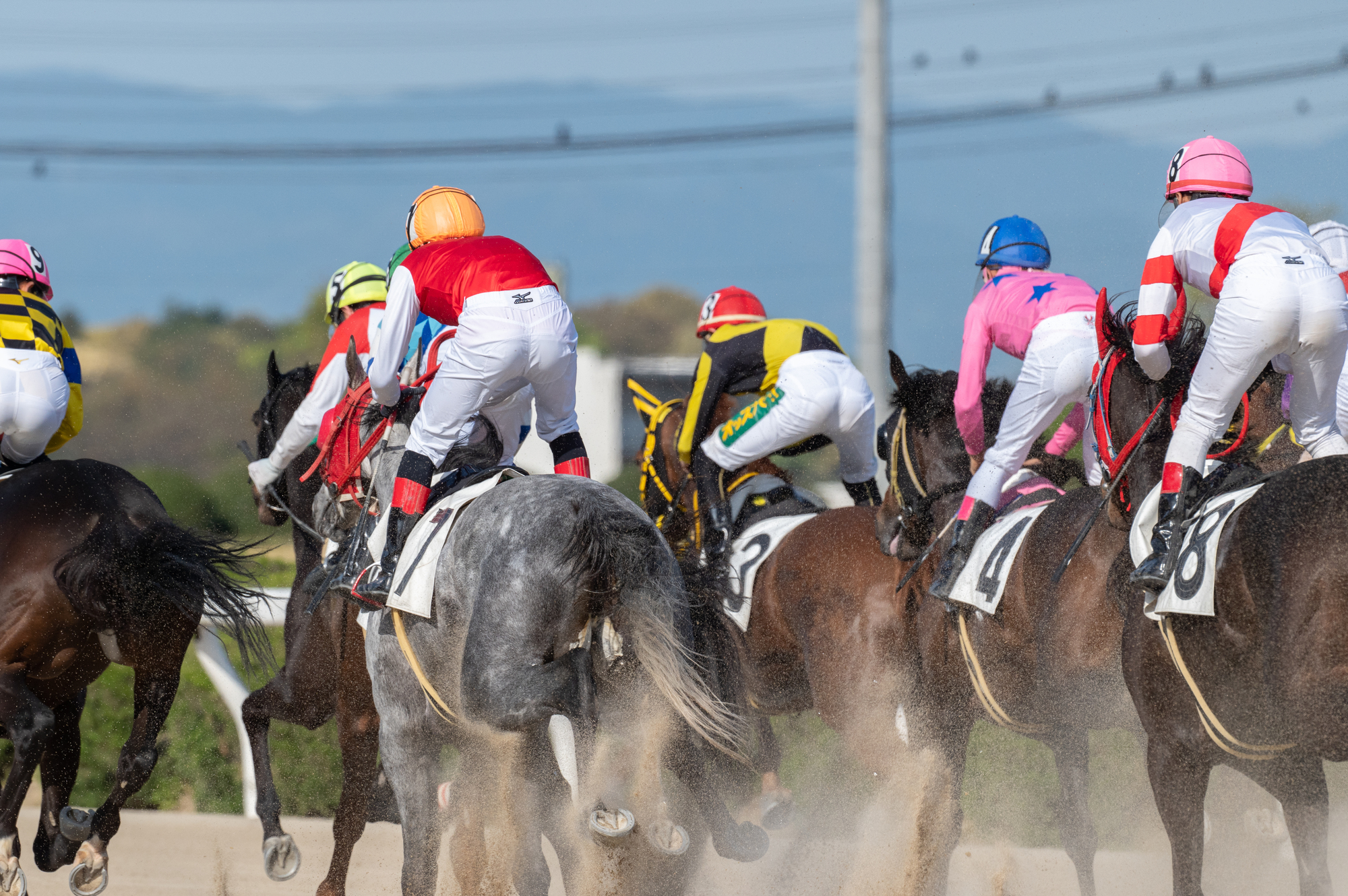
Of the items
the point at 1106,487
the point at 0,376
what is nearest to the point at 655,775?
the point at 1106,487

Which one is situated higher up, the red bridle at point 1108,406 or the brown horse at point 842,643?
the red bridle at point 1108,406

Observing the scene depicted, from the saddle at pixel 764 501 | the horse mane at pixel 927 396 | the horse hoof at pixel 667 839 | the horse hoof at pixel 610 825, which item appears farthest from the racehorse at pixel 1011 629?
the horse hoof at pixel 610 825

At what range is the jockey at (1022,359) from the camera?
15.0 ft

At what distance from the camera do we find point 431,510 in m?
3.93

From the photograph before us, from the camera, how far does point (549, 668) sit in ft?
11.5

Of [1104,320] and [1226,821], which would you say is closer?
[1104,320]

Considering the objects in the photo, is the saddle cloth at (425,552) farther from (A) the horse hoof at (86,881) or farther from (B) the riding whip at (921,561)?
(A) the horse hoof at (86,881)

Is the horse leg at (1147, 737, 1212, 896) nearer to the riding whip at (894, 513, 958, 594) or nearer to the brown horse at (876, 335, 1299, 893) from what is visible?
the brown horse at (876, 335, 1299, 893)

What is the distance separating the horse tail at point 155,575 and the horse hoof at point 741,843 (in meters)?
1.83

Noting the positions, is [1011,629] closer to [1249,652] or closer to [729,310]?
[1249,652]

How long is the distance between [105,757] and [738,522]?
358 cm

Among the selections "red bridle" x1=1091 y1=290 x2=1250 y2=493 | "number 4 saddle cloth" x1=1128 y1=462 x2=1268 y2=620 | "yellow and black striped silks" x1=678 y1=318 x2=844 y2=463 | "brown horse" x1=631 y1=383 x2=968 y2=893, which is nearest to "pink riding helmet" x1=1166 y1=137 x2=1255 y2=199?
"red bridle" x1=1091 y1=290 x2=1250 y2=493

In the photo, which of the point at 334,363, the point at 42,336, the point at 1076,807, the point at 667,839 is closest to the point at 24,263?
the point at 42,336

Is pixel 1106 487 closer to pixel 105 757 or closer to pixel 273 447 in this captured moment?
pixel 273 447
